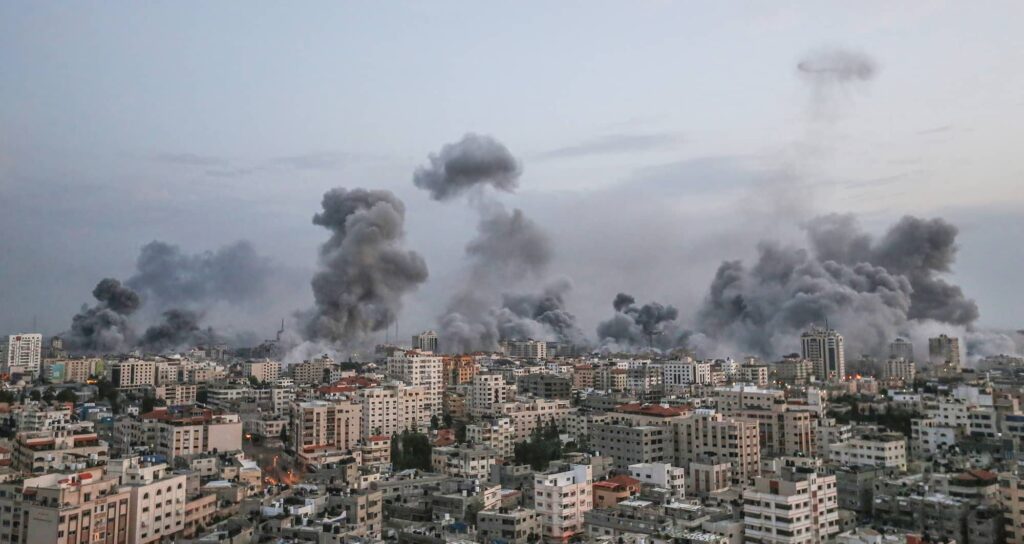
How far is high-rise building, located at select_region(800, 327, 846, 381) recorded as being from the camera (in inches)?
1927

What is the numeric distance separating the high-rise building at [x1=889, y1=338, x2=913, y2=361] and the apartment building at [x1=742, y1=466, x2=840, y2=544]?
133 ft

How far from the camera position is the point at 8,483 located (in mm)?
14117

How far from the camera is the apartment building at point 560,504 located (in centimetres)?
1534

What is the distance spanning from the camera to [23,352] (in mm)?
57656

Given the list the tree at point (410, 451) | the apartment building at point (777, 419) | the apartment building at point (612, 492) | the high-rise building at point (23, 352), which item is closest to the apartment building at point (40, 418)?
the tree at point (410, 451)

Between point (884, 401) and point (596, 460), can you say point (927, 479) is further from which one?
point (884, 401)

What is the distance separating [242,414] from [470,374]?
1505 cm

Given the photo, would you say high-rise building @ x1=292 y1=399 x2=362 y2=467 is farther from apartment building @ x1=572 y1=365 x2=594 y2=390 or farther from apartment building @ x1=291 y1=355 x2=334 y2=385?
apartment building @ x1=291 y1=355 x2=334 y2=385

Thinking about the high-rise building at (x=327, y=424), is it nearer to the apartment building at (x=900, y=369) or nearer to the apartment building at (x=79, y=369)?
the apartment building at (x=79, y=369)

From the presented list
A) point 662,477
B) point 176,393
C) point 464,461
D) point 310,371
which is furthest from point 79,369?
point 662,477

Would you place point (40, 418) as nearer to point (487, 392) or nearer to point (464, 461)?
point (464, 461)

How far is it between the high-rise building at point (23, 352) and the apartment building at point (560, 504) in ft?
165

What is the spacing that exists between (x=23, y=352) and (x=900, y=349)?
54.8 metres

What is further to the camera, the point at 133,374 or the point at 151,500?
the point at 133,374
